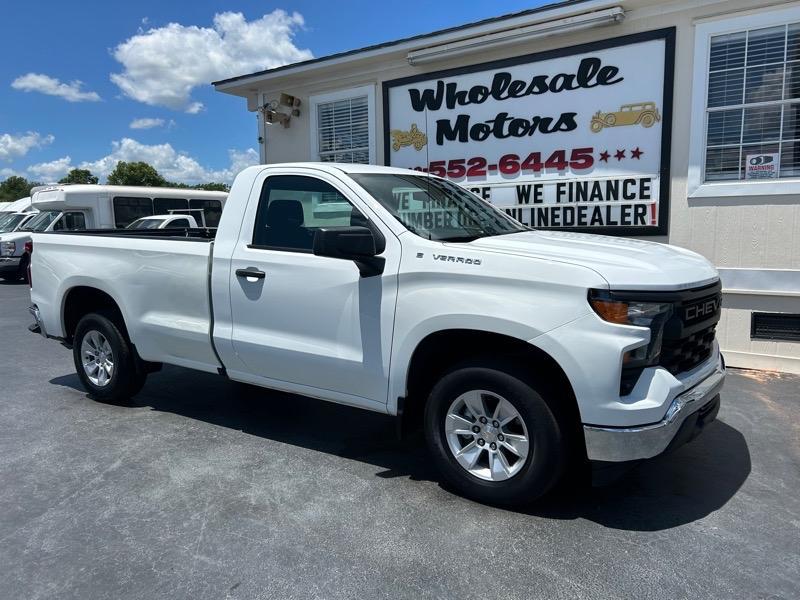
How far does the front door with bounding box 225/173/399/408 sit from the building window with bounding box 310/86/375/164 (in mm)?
5368

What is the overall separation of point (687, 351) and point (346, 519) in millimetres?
2106

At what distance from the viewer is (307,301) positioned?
13.5ft

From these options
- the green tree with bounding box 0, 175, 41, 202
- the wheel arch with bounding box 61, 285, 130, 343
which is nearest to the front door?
the wheel arch with bounding box 61, 285, 130, 343

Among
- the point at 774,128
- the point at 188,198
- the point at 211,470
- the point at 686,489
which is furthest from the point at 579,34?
the point at 188,198

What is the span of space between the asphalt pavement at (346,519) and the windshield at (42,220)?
13.9m

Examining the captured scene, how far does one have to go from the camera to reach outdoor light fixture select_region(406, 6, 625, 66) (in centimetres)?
717

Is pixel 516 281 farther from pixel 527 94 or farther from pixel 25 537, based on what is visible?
pixel 527 94

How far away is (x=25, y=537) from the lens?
131 inches

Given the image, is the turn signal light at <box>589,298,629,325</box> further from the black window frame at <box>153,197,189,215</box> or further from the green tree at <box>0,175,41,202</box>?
the green tree at <box>0,175,41,202</box>

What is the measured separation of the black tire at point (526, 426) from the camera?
10.9ft

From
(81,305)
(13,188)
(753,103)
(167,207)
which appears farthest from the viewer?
(13,188)

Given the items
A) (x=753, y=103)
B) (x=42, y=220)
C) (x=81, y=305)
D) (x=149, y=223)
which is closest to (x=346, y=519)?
(x=81, y=305)

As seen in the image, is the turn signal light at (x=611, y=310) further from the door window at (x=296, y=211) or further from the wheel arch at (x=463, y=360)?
the door window at (x=296, y=211)

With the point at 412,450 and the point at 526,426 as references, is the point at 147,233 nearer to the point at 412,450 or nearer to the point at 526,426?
the point at 412,450
